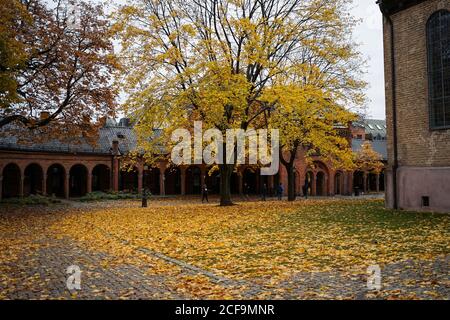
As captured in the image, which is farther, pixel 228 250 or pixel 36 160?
pixel 36 160

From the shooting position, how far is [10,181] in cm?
3662

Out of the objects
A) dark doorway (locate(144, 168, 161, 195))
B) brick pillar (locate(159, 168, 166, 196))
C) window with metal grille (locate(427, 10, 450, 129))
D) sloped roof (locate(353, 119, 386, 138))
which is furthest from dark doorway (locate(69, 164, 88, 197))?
sloped roof (locate(353, 119, 386, 138))

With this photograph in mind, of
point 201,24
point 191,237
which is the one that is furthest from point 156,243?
point 201,24

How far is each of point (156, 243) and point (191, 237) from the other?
134cm

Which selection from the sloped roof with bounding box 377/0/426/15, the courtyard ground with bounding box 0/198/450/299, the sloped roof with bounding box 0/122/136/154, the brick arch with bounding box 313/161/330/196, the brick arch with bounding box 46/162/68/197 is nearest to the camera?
the courtyard ground with bounding box 0/198/450/299

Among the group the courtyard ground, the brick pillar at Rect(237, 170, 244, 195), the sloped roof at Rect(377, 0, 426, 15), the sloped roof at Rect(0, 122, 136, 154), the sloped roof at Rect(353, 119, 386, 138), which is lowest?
the courtyard ground

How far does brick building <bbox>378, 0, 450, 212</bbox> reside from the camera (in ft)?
54.5

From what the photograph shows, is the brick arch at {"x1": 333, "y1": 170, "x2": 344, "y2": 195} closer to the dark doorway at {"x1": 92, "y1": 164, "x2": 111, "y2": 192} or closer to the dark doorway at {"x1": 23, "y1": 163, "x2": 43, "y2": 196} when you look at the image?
the dark doorway at {"x1": 92, "y1": 164, "x2": 111, "y2": 192}

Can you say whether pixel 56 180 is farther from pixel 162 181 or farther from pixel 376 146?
pixel 376 146

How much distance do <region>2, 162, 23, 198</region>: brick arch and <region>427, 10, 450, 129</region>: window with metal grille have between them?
32.9 m

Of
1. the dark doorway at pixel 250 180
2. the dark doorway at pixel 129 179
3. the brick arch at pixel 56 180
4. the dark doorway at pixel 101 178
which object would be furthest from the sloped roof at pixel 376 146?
the brick arch at pixel 56 180

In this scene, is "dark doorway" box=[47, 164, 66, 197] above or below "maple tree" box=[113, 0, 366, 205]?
→ below

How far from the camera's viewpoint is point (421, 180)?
17.2 metres
